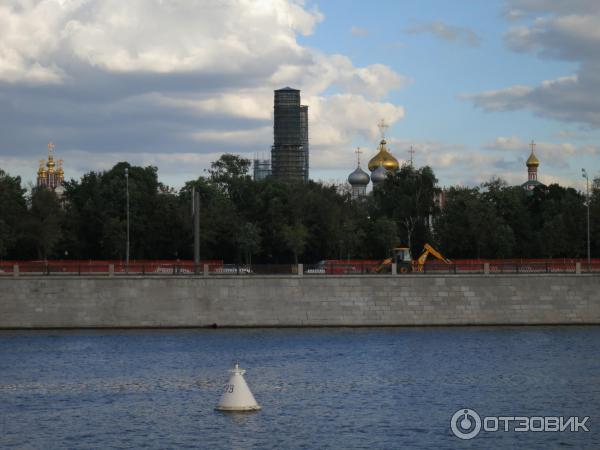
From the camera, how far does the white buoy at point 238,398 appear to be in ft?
141

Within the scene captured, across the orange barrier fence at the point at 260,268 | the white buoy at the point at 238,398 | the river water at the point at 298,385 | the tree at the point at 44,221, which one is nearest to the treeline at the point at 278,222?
the tree at the point at 44,221

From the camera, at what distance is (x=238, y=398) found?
4328 cm

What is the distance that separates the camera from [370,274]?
251 feet

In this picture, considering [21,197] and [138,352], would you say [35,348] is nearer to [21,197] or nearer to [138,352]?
[138,352]

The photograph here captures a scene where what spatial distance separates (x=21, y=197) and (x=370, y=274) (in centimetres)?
4849

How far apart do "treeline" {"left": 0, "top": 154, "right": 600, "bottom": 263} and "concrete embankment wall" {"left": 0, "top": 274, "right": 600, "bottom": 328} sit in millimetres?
31259

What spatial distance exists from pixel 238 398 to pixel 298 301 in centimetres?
3190

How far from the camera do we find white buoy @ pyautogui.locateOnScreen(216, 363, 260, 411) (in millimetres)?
42938

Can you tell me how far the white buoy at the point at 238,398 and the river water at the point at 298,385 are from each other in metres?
0.51

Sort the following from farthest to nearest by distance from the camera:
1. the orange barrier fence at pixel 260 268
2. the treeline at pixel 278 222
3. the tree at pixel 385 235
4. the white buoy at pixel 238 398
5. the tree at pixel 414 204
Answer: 1. the tree at pixel 414 204
2. the tree at pixel 385 235
3. the treeline at pixel 278 222
4. the orange barrier fence at pixel 260 268
5. the white buoy at pixel 238 398

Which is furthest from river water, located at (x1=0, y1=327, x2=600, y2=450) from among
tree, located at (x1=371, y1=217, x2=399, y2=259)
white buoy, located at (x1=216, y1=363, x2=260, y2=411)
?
tree, located at (x1=371, y1=217, x2=399, y2=259)

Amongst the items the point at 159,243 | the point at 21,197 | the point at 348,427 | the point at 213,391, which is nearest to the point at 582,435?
the point at 348,427

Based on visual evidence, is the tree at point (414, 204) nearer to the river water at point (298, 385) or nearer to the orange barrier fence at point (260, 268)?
the orange barrier fence at point (260, 268)

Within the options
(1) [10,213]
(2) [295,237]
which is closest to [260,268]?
(2) [295,237]
